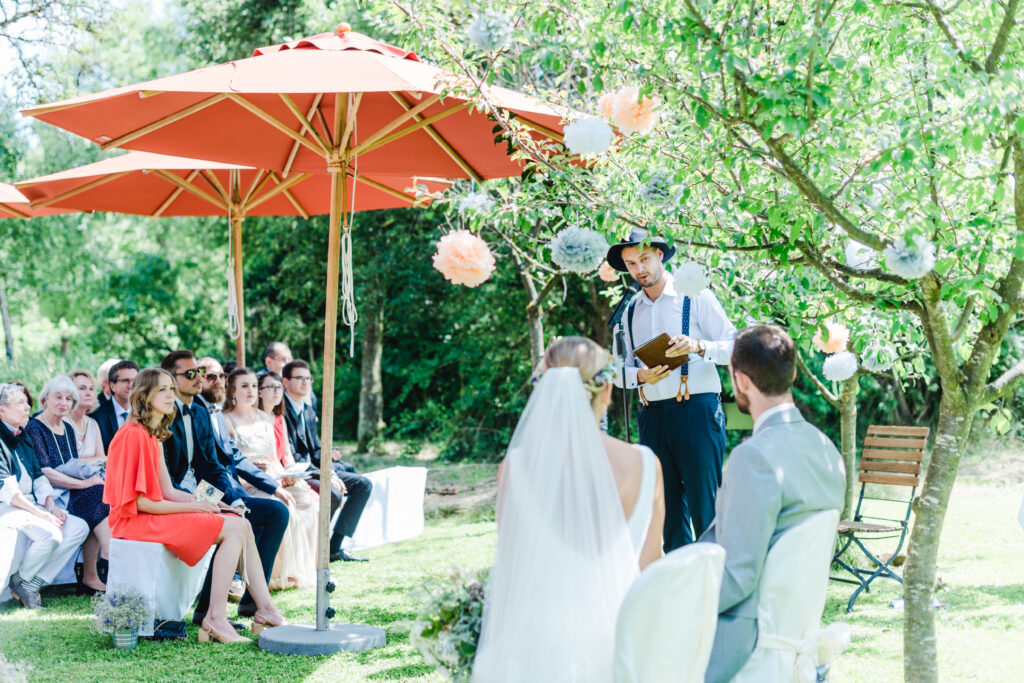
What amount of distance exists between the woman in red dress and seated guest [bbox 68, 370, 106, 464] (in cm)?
187

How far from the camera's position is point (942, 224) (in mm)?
3820

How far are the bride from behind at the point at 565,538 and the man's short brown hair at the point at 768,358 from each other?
451 millimetres

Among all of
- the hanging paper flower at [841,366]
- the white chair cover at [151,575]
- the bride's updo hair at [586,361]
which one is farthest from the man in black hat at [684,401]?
the white chair cover at [151,575]

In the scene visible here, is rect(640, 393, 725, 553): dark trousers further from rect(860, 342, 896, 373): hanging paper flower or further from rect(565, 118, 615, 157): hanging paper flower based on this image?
rect(565, 118, 615, 157): hanging paper flower

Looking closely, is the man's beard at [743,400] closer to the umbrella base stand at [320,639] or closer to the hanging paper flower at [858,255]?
the hanging paper flower at [858,255]

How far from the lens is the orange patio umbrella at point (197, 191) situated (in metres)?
7.46

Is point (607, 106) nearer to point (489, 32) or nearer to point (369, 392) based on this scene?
point (489, 32)

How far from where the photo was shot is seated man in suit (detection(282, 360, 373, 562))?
798cm

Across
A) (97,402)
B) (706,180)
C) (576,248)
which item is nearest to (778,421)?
(706,180)

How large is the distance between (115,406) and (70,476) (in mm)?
696

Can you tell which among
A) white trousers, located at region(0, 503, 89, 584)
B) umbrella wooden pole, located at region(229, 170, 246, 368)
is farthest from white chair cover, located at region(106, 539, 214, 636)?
umbrella wooden pole, located at region(229, 170, 246, 368)

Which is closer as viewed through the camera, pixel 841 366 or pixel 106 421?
pixel 841 366

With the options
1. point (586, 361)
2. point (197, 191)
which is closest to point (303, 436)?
point (197, 191)

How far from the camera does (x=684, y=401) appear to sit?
4832 millimetres
